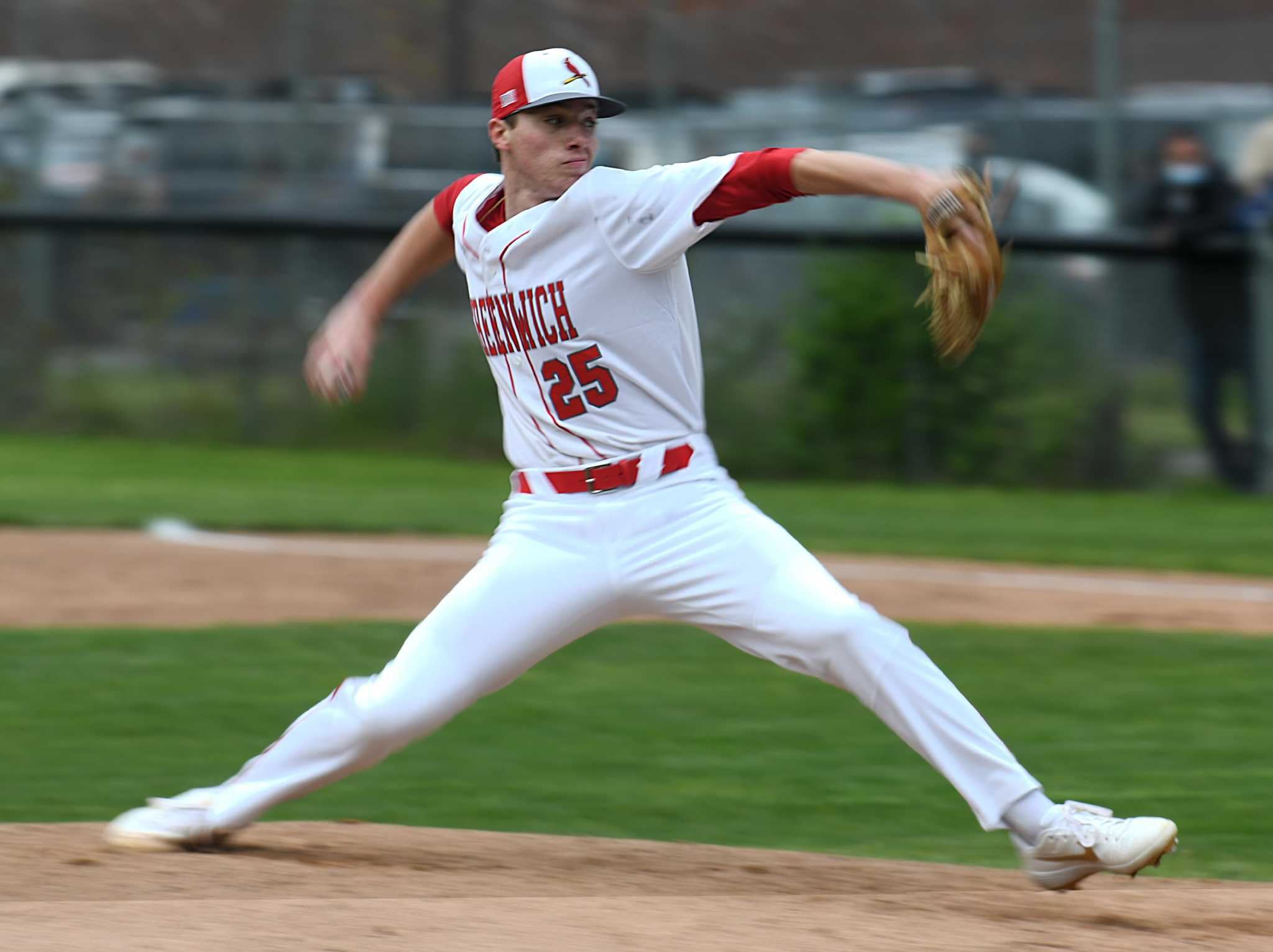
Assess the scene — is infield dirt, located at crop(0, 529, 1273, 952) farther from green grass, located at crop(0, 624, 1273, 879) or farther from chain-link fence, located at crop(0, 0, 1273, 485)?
chain-link fence, located at crop(0, 0, 1273, 485)

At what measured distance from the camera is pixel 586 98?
452 centimetres

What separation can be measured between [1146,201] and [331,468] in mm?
6121

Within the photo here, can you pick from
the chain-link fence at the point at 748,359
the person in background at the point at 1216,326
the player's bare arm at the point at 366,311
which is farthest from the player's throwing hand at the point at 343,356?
the person in background at the point at 1216,326

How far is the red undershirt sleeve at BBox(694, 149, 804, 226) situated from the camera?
4.30 metres

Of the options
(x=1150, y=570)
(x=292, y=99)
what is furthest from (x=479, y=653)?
(x=292, y=99)

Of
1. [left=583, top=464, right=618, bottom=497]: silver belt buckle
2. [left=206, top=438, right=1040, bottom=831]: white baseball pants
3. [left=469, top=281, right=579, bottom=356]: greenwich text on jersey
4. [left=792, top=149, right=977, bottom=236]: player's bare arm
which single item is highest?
[left=792, top=149, right=977, bottom=236]: player's bare arm

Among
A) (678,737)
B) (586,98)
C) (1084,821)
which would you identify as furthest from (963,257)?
(678,737)

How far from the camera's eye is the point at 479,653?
4523 millimetres

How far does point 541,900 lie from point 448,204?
1860 mm

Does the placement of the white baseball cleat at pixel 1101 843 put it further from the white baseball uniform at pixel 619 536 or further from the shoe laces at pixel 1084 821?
the white baseball uniform at pixel 619 536

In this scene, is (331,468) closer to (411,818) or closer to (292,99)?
(292,99)

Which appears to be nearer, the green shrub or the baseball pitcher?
the baseball pitcher

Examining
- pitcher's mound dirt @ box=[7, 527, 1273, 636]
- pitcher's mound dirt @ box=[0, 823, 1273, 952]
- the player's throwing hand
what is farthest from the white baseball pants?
pitcher's mound dirt @ box=[7, 527, 1273, 636]

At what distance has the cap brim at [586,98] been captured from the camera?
4.50 m
